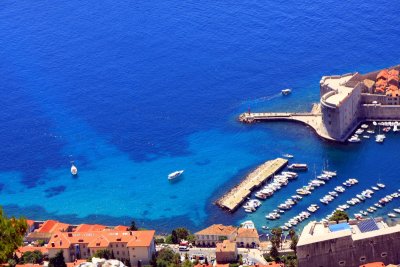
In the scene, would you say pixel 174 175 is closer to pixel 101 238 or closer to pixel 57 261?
pixel 101 238

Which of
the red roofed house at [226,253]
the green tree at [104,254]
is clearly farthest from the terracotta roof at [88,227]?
the red roofed house at [226,253]

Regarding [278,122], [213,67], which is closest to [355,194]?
[278,122]

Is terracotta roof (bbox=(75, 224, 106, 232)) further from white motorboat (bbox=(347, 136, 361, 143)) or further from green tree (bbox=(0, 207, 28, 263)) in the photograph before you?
white motorboat (bbox=(347, 136, 361, 143))

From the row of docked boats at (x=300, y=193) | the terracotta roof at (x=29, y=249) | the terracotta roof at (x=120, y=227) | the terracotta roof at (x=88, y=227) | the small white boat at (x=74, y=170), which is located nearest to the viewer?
the terracotta roof at (x=29, y=249)

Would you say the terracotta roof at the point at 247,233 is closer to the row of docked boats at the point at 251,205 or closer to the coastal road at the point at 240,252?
the coastal road at the point at 240,252

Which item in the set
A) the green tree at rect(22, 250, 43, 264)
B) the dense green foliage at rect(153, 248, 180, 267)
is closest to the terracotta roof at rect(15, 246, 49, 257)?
the green tree at rect(22, 250, 43, 264)

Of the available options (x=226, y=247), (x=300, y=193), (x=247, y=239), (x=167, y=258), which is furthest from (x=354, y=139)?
(x=167, y=258)

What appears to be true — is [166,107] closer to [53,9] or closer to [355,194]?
[355,194]
